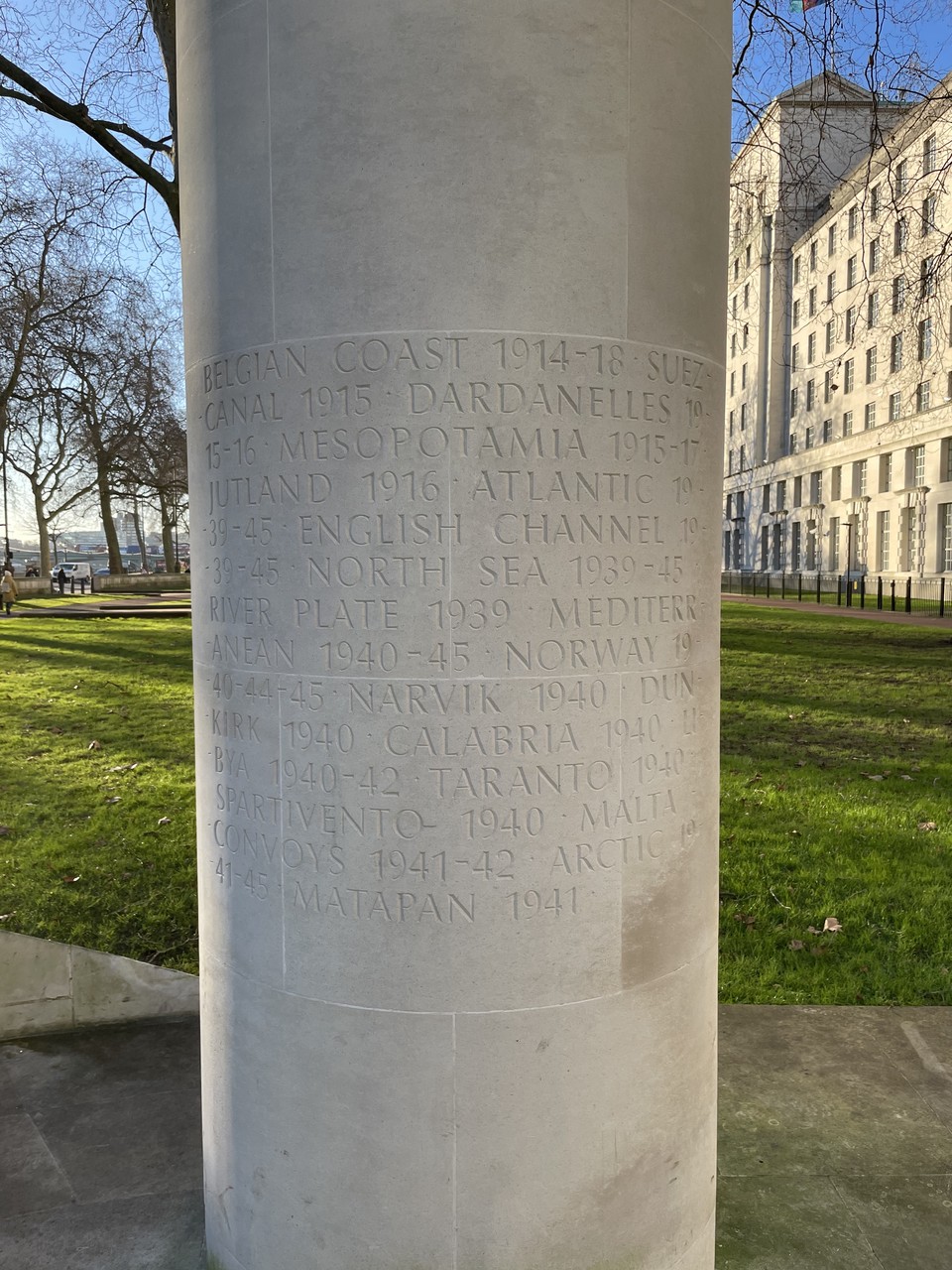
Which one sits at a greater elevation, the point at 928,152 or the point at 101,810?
the point at 928,152

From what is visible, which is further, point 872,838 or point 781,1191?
point 872,838

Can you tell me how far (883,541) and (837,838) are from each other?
2296 inches

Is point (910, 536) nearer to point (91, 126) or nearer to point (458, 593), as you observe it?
point (91, 126)

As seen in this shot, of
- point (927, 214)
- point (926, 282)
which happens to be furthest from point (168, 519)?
point (926, 282)

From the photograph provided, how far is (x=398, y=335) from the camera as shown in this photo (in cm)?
283

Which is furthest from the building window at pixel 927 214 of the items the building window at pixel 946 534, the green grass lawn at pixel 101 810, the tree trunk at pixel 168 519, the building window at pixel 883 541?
the building window at pixel 883 541

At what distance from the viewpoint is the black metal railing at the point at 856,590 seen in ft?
129

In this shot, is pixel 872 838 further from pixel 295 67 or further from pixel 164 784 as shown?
pixel 295 67

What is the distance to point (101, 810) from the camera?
29.6ft

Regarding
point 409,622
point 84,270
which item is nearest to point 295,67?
point 409,622

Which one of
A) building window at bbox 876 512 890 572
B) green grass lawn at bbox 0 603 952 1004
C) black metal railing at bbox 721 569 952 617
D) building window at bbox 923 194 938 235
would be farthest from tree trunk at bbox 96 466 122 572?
building window at bbox 876 512 890 572

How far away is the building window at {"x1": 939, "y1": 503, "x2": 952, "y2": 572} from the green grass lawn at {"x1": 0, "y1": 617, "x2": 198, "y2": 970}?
160 ft

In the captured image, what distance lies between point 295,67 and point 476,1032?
3.01 m

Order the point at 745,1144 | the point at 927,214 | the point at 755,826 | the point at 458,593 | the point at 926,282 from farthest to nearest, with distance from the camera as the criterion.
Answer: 1. the point at 927,214
2. the point at 926,282
3. the point at 755,826
4. the point at 745,1144
5. the point at 458,593
